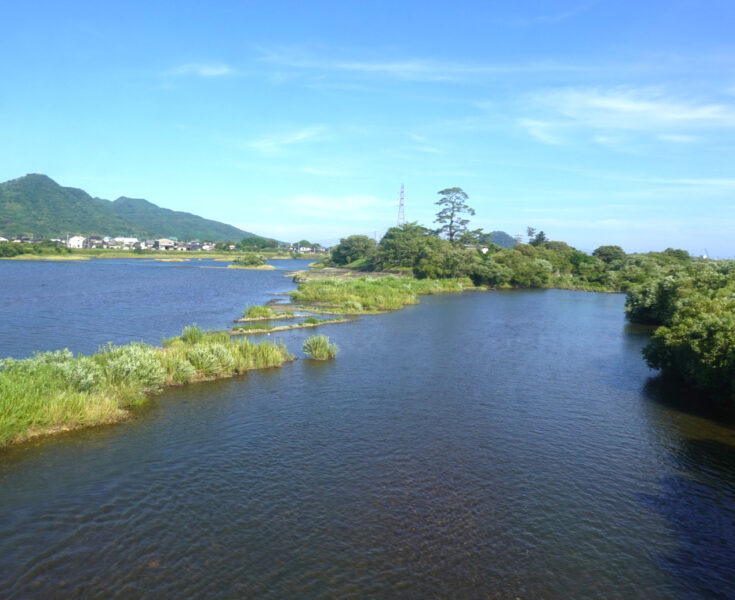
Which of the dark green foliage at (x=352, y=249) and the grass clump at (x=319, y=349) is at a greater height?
the dark green foliage at (x=352, y=249)

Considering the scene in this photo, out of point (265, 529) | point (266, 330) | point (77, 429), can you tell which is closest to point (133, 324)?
point (266, 330)

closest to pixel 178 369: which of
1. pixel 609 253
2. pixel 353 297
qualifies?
pixel 353 297

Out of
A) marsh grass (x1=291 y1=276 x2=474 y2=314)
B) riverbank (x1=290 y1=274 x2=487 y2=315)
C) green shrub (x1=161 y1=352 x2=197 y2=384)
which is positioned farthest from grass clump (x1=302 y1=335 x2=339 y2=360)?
marsh grass (x1=291 y1=276 x2=474 y2=314)

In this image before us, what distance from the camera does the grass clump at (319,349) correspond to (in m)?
36.3

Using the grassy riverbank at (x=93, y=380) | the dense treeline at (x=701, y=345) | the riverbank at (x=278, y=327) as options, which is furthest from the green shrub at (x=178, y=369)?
the dense treeline at (x=701, y=345)

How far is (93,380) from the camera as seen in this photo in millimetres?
23656

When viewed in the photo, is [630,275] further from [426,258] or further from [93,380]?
[93,380]

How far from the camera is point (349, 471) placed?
19109 millimetres

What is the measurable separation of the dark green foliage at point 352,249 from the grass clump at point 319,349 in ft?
376

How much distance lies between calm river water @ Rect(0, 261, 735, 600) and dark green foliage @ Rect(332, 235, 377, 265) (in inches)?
4733

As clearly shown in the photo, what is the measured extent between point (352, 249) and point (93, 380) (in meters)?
133

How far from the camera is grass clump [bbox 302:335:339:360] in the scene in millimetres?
36281

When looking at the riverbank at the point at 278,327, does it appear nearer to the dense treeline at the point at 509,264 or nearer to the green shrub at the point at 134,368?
the green shrub at the point at 134,368

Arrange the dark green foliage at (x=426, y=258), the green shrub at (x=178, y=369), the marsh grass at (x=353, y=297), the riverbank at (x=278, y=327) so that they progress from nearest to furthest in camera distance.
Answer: the green shrub at (x=178, y=369)
the riverbank at (x=278, y=327)
the marsh grass at (x=353, y=297)
the dark green foliage at (x=426, y=258)
